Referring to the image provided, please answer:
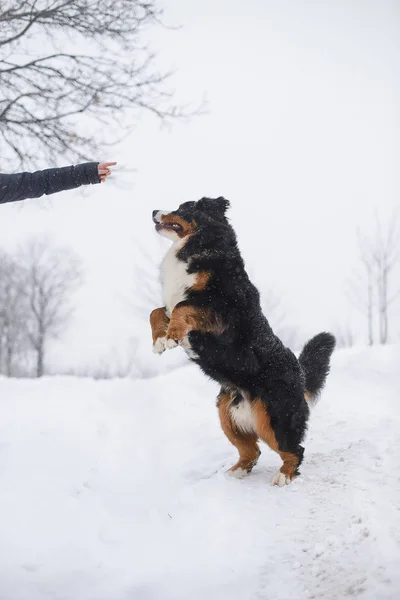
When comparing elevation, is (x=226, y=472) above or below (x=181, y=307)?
below

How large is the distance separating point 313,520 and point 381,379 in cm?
550

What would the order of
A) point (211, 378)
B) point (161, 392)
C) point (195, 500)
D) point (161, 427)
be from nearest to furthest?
point (195, 500), point (211, 378), point (161, 427), point (161, 392)

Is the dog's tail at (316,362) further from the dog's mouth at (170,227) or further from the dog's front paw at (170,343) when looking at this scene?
the dog's mouth at (170,227)

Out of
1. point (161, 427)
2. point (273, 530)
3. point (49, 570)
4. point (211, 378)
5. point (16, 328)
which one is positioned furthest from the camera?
point (16, 328)

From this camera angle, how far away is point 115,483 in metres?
3.71

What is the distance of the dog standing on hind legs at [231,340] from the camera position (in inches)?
148

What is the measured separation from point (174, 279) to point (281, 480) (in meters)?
1.80

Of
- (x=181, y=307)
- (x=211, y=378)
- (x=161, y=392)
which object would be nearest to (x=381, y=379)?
(x=161, y=392)

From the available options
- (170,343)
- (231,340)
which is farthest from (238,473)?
(170,343)

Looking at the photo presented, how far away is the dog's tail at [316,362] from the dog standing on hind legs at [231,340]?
1.05 feet

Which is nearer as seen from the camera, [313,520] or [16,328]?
[313,520]

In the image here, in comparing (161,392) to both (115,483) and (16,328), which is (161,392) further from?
(16,328)

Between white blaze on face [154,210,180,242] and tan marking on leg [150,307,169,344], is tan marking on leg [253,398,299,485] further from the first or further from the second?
white blaze on face [154,210,180,242]

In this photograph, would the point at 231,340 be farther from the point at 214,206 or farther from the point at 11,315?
the point at 11,315
